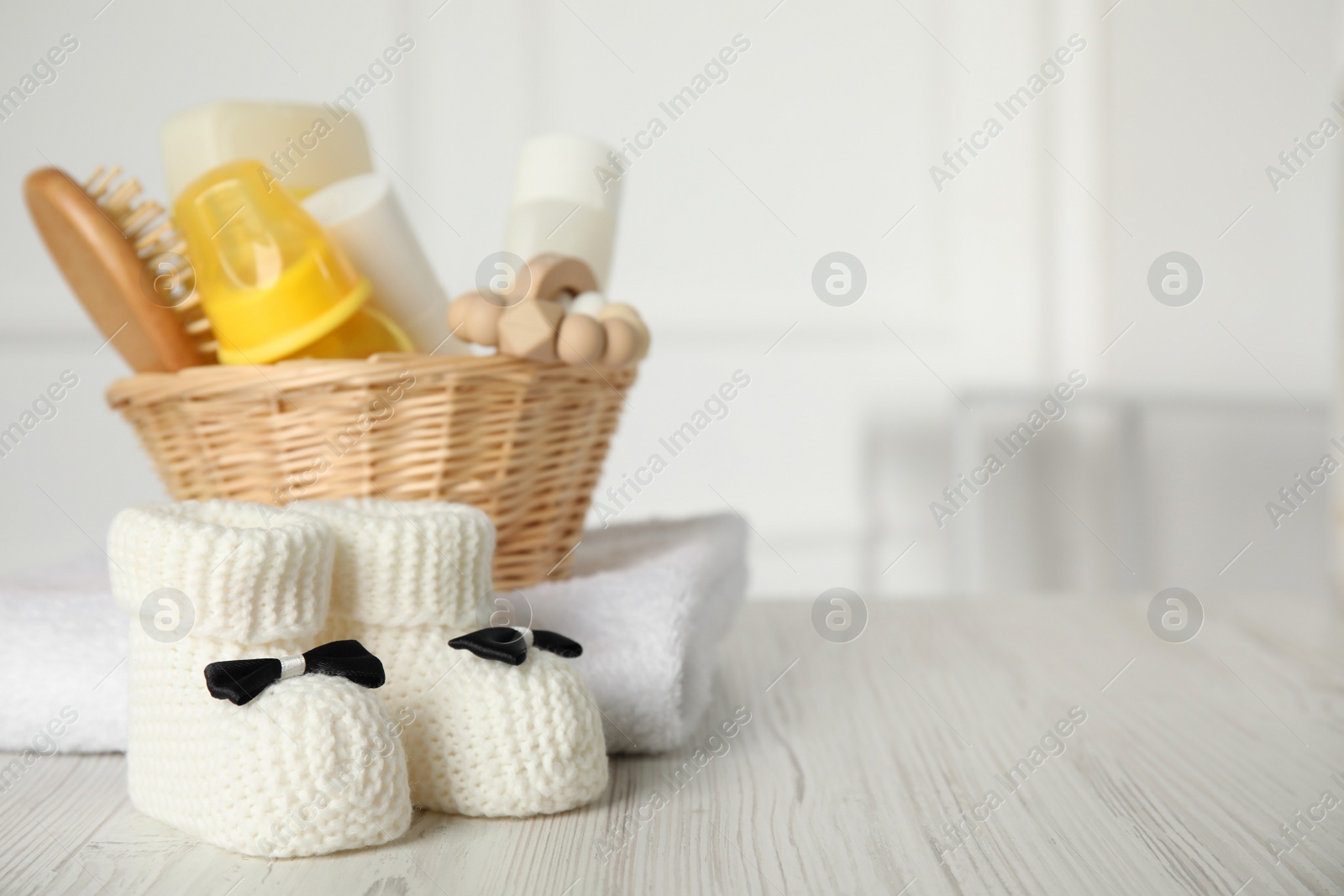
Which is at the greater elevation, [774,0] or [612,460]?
[774,0]

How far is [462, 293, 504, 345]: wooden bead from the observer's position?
0.51 meters

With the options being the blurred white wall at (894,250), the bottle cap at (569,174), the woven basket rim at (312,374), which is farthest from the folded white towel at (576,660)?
the blurred white wall at (894,250)

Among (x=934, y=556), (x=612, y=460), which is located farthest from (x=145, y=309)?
(x=934, y=556)

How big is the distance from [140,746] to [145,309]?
0.24 metres

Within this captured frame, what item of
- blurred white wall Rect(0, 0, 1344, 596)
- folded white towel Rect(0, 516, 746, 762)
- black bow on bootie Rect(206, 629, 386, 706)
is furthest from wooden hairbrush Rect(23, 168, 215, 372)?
blurred white wall Rect(0, 0, 1344, 596)

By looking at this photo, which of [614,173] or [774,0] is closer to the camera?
[614,173]

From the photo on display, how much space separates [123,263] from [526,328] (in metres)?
0.20

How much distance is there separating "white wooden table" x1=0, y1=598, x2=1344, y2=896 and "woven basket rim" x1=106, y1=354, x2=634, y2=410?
7.0 inches

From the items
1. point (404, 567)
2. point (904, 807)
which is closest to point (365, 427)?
point (404, 567)

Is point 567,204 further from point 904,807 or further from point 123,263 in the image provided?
point 904,807

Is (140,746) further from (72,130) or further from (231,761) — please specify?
(72,130)

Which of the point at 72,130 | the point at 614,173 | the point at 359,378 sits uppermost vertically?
the point at 614,173

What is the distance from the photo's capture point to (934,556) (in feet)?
4.64

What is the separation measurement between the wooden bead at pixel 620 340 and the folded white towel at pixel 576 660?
0.37ft
